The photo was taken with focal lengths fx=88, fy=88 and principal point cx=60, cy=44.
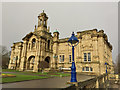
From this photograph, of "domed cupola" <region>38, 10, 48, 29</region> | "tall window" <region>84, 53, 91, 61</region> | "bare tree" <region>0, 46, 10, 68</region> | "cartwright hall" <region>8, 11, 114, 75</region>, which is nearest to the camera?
"cartwright hall" <region>8, 11, 114, 75</region>

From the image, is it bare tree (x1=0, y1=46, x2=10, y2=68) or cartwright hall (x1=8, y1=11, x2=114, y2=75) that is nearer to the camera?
cartwright hall (x1=8, y1=11, x2=114, y2=75)

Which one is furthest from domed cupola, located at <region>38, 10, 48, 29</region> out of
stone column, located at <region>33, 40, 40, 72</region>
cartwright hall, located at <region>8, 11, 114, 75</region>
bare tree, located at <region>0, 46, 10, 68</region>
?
bare tree, located at <region>0, 46, 10, 68</region>

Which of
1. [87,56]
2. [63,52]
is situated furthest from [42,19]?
[87,56]

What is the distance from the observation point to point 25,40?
111 feet

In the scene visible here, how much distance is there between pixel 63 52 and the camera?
32.5m

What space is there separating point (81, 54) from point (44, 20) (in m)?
23.4

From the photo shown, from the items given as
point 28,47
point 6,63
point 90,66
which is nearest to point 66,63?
point 90,66

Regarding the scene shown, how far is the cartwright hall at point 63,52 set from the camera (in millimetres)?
25188

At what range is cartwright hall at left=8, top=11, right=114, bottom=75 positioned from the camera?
25188mm

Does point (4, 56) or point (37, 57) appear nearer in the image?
point (37, 57)

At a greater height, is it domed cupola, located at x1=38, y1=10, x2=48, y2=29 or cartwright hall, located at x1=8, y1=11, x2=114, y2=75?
domed cupola, located at x1=38, y1=10, x2=48, y2=29

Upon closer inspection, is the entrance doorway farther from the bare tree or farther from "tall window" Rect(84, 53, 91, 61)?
the bare tree

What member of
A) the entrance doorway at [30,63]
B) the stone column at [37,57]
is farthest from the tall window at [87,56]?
the entrance doorway at [30,63]

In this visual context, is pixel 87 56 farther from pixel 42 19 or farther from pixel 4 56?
pixel 4 56
